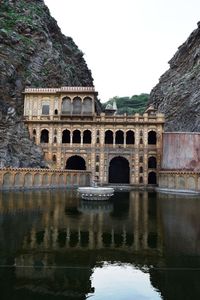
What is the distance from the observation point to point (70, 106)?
64188 millimetres

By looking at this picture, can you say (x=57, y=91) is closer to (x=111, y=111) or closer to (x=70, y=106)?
(x=70, y=106)

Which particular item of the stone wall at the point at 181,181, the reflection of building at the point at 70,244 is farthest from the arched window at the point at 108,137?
the reflection of building at the point at 70,244

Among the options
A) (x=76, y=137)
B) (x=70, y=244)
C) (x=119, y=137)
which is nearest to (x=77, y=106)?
(x=76, y=137)

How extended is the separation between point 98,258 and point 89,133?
52211 millimetres

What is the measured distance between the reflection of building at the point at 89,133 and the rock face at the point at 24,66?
3.63 m

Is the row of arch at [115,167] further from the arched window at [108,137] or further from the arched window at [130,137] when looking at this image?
the arched window at [130,137]

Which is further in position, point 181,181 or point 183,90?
point 183,90

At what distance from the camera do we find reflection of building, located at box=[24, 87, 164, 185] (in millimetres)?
61656

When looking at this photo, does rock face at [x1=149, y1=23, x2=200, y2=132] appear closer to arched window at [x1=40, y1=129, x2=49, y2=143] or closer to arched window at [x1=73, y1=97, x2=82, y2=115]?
arched window at [x1=73, y1=97, x2=82, y2=115]

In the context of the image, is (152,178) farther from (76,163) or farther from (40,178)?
(40,178)

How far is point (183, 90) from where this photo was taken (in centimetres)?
8012

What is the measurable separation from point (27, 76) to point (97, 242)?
194 feet

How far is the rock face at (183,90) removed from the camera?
74.7 m

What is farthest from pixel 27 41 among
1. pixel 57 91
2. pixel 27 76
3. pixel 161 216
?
pixel 161 216
